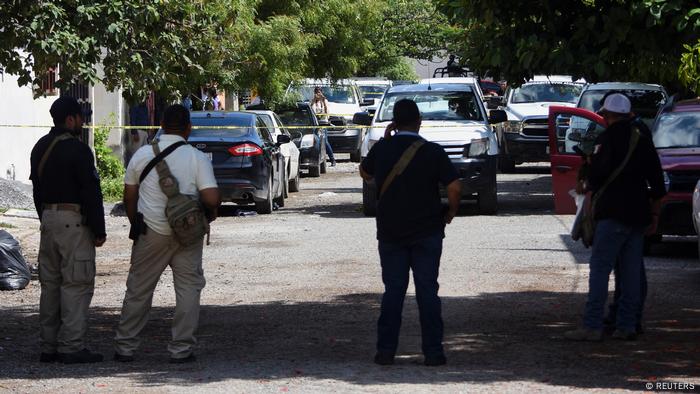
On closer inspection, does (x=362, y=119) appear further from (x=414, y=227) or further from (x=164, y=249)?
(x=414, y=227)

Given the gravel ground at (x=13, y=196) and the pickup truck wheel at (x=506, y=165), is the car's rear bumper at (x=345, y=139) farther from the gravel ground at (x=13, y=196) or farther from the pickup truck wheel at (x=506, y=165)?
the gravel ground at (x=13, y=196)

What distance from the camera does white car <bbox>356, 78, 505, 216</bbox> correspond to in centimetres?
1980

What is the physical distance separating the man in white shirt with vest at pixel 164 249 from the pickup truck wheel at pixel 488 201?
37.2ft

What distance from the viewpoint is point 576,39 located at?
9461 millimetres

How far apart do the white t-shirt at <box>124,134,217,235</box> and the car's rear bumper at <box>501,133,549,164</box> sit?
63.1 feet

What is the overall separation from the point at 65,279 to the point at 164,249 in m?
0.75

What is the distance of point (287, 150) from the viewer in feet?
78.8

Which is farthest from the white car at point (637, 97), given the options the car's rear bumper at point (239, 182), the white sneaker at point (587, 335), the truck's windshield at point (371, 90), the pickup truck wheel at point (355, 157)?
the truck's windshield at point (371, 90)

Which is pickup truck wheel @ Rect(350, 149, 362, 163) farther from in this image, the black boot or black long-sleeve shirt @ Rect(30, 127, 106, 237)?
the black boot

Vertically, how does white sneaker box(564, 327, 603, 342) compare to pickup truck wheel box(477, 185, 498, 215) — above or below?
above

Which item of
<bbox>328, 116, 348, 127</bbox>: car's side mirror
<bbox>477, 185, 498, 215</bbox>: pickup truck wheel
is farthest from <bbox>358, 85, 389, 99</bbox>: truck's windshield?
<bbox>477, 185, 498, 215</bbox>: pickup truck wheel

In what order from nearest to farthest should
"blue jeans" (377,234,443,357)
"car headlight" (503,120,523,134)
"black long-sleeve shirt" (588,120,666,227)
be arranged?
1. "blue jeans" (377,234,443,357)
2. "black long-sleeve shirt" (588,120,666,227)
3. "car headlight" (503,120,523,134)

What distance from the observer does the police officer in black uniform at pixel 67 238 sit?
9086 millimetres

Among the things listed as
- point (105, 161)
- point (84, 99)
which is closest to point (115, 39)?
point (105, 161)
